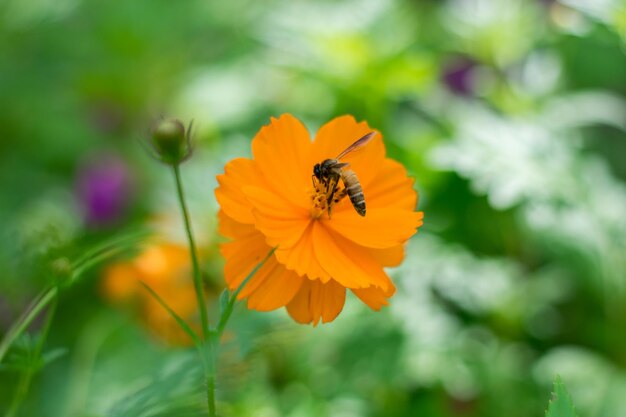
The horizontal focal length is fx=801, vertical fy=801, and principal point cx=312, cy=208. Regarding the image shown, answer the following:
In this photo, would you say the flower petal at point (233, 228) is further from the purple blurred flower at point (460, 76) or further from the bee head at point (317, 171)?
the purple blurred flower at point (460, 76)

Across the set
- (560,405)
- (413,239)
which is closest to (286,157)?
(560,405)

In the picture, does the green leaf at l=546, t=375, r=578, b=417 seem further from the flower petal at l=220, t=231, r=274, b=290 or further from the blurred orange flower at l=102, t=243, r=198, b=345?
the blurred orange flower at l=102, t=243, r=198, b=345

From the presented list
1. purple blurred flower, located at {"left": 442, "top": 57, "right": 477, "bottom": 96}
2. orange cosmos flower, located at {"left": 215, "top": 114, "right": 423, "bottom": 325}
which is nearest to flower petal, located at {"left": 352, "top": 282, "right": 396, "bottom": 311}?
orange cosmos flower, located at {"left": 215, "top": 114, "right": 423, "bottom": 325}

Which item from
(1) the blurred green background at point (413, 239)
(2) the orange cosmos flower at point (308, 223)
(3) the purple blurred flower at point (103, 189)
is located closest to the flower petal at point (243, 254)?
(2) the orange cosmos flower at point (308, 223)

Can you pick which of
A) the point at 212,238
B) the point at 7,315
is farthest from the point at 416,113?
the point at 7,315

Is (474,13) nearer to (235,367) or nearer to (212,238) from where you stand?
(212,238)

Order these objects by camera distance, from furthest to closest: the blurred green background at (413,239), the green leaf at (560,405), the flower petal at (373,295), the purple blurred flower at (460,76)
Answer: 1. the purple blurred flower at (460,76)
2. the blurred green background at (413,239)
3. the flower petal at (373,295)
4. the green leaf at (560,405)

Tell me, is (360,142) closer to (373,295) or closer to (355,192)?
(355,192)
